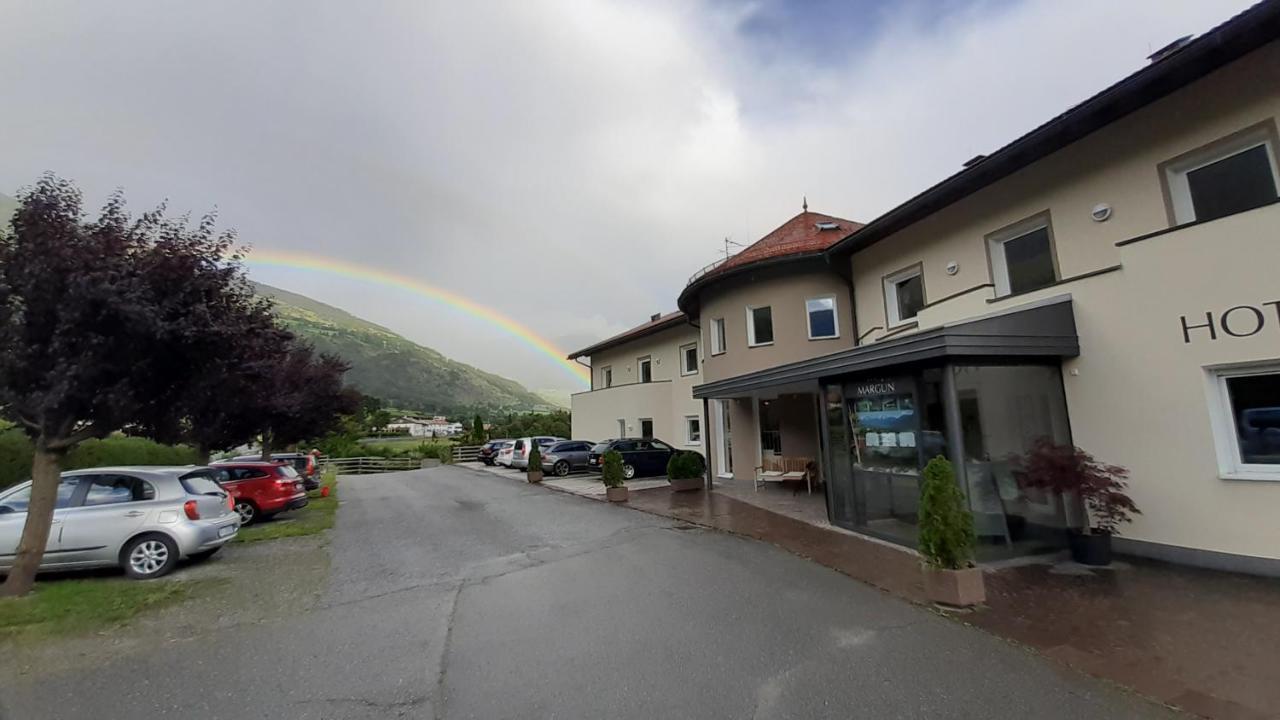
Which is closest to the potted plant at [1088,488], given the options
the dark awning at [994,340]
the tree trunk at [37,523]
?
the dark awning at [994,340]

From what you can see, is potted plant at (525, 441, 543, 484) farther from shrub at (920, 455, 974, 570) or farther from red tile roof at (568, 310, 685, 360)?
shrub at (920, 455, 974, 570)

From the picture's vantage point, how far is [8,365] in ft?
22.9

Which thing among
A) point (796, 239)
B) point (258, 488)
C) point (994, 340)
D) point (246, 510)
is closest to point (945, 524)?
point (994, 340)

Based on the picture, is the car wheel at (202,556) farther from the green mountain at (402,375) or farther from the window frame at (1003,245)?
the green mountain at (402,375)

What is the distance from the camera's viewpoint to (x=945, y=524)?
577 cm

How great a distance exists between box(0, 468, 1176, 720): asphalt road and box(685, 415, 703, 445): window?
519 inches

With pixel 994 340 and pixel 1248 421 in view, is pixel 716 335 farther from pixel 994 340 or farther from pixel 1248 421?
pixel 1248 421

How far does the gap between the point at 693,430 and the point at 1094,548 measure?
14942 millimetres

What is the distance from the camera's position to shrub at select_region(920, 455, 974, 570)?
5762mm

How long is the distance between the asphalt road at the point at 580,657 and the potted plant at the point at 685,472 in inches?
308

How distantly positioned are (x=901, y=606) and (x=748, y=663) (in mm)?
2295

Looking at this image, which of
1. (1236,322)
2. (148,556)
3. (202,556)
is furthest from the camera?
(202,556)

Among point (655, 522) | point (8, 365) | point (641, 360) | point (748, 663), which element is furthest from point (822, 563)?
point (641, 360)

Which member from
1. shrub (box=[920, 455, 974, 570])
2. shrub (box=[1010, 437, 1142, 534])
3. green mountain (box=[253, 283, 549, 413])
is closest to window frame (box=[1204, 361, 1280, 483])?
shrub (box=[1010, 437, 1142, 534])
